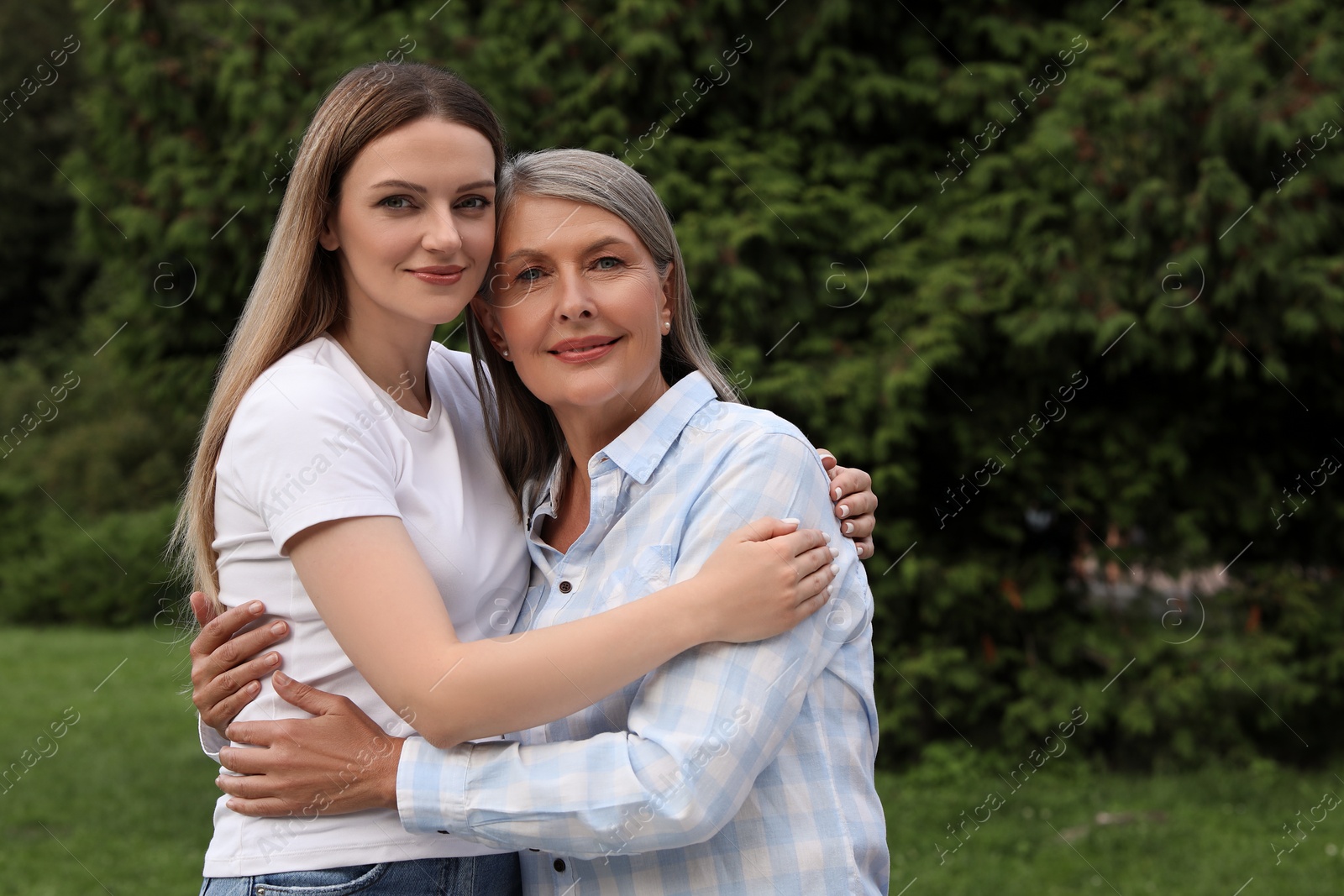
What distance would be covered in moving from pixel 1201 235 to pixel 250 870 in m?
5.06

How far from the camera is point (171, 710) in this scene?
9.53 m

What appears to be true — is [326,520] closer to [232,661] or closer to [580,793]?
[232,661]

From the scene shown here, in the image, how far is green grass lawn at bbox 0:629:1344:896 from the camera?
5.21 m

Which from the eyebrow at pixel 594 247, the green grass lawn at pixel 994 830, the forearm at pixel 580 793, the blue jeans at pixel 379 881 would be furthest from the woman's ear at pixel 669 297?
the green grass lawn at pixel 994 830

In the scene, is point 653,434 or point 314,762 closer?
point 314,762

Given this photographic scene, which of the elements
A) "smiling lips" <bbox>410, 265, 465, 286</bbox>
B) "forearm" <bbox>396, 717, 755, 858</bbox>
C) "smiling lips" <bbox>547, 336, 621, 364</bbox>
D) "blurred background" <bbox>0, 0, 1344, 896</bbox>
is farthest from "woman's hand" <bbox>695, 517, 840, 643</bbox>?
"blurred background" <bbox>0, 0, 1344, 896</bbox>

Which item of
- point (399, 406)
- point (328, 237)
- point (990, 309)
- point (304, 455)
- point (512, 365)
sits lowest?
point (990, 309)

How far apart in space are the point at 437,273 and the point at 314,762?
858mm

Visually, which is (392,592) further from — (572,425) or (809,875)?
(809,875)

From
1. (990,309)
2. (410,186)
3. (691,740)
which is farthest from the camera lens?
(990,309)

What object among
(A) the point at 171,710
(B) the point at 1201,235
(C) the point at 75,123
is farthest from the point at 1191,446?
(C) the point at 75,123

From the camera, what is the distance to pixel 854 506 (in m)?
2.25

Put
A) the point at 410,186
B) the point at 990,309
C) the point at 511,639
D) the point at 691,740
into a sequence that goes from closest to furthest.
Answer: the point at 691,740 < the point at 511,639 < the point at 410,186 < the point at 990,309

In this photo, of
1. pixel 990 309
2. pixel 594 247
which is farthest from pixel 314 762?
pixel 990 309
